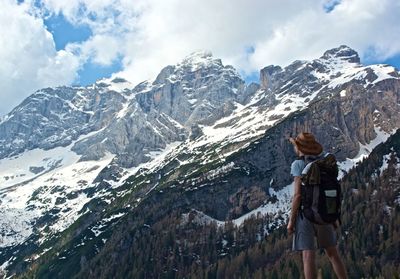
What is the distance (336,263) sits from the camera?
1220 cm

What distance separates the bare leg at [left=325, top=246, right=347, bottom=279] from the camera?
1207 cm

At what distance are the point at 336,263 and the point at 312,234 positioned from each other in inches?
32.0

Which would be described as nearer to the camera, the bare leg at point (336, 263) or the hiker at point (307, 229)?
the hiker at point (307, 229)

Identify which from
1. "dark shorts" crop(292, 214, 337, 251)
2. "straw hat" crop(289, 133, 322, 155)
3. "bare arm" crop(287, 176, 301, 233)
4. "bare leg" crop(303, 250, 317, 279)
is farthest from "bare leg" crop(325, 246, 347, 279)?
"straw hat" crop(289, 133, 322, 155)

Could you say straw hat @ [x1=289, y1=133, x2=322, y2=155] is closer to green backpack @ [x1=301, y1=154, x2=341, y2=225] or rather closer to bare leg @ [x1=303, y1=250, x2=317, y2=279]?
green backpack @ [x1=301, y1=154, x2=341, y2=225]

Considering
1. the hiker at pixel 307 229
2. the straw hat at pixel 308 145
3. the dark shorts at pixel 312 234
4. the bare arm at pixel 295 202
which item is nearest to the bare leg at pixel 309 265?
the hiker at pixel 307 229

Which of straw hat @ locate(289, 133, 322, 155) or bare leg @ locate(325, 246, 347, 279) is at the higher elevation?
straw hat @ locate(289, 133, 322, 155)

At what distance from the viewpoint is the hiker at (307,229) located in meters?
12.0

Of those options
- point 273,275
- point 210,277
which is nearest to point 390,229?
point 273,275

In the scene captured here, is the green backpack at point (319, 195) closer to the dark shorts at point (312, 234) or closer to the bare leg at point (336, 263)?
the dark shorts at point (312, 234)

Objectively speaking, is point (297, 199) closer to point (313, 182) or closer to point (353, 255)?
point (313, 182)

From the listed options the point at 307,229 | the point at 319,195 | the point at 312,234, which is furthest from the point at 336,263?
the point at 319,195

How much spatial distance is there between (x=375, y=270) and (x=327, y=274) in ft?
105

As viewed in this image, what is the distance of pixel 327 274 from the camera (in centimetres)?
12975
